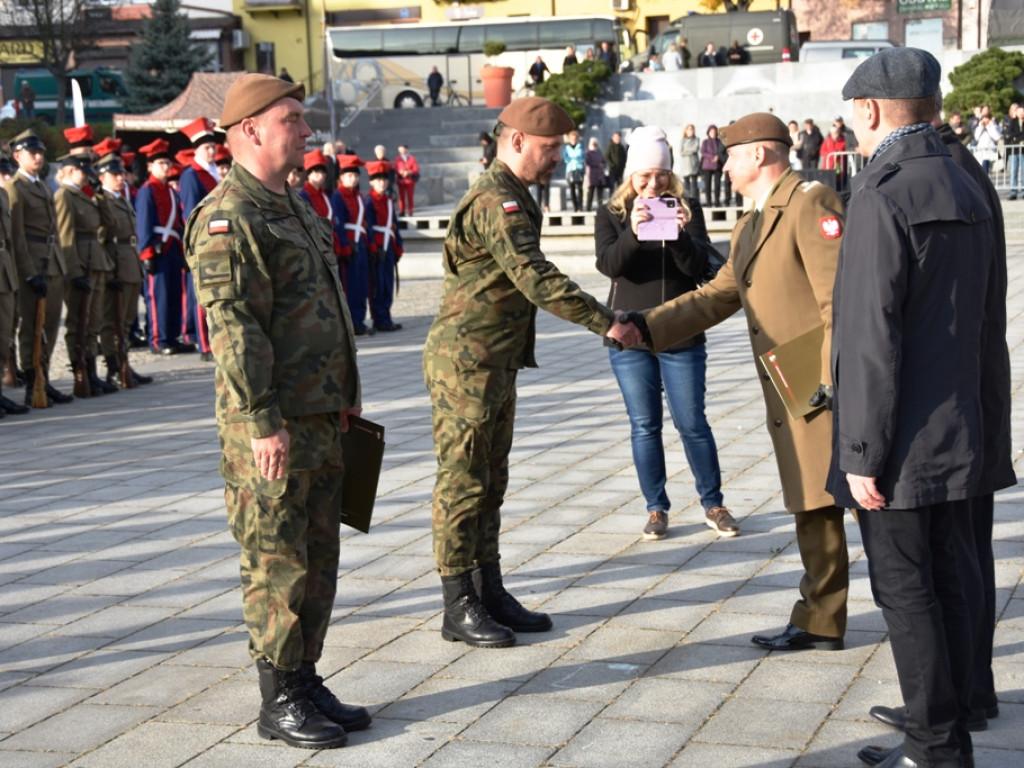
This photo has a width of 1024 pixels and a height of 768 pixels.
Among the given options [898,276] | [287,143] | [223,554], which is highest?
[287,143]

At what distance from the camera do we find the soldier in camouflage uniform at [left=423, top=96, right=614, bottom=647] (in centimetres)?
530

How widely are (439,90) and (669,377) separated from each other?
37679mm

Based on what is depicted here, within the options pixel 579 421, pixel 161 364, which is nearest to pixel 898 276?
pixel 579 421

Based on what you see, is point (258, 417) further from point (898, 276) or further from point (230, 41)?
point (230, 41)

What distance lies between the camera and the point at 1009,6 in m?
42.3

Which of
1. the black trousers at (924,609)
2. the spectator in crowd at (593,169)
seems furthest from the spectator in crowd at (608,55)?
the black trousers at (924,609)

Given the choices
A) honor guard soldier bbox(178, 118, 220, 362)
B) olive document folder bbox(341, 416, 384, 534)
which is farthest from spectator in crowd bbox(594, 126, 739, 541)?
honor guard soldier bbox(178, 118, 220, 362)

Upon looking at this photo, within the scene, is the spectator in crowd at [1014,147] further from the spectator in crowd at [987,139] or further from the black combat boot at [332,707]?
the black combat boot at [332,707]

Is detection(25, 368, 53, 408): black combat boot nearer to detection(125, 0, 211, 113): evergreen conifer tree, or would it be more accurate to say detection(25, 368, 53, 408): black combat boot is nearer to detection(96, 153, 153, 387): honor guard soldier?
detection(96, 153, 153, 387): honor guard soldier

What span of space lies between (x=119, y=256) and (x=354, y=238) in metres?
3.81

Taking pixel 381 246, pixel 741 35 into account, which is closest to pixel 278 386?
pixel 381 246

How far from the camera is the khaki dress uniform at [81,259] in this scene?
12416 millimetres

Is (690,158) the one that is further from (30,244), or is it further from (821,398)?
(821,398)

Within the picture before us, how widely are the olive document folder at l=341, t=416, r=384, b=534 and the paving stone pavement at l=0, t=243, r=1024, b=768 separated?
0.64 meters
